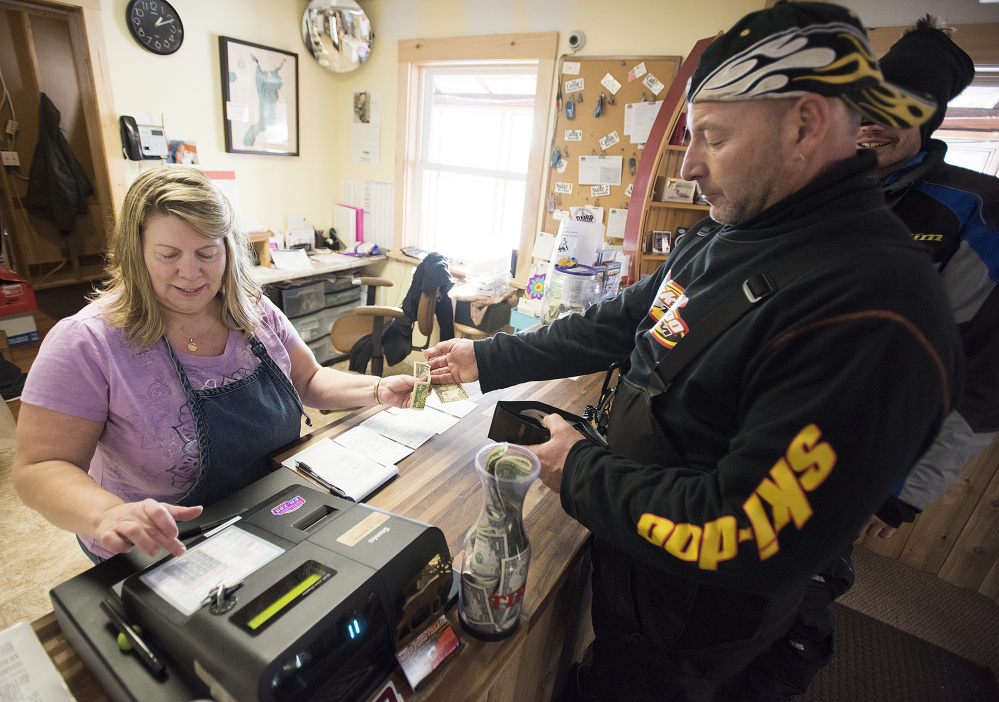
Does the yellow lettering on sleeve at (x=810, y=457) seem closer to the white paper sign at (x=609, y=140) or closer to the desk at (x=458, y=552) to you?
the desk at (x=458, y=552)

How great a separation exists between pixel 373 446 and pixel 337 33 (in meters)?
3.85

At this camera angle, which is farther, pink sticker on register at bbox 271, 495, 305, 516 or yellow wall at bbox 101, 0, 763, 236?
yellow wall at bbox 101, 0, 763, 236

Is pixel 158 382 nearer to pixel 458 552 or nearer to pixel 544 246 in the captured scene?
pixel 458 552

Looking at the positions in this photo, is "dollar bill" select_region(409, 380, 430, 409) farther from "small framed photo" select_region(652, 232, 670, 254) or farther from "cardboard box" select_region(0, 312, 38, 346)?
"cardboard box" select_region(0, 312, 38, 346)

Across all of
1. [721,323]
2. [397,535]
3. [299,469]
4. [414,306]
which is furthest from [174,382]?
[414,306]

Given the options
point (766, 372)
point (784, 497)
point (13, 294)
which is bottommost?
point (13, 294)

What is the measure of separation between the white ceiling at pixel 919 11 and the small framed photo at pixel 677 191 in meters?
1.06

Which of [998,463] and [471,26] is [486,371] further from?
[471,26]

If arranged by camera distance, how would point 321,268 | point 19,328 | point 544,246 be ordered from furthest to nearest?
point 321,268
point 544,246
point 19,328

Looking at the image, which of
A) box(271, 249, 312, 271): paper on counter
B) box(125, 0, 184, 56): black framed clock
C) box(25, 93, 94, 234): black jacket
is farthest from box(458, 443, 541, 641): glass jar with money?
box(25, 93, 94, 234): black jacket

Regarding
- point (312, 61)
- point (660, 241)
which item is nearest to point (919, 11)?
point (660, 241)

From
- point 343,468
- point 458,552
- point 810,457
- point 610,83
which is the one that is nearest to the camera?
point 810,457

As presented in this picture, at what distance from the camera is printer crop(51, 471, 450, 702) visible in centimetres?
64

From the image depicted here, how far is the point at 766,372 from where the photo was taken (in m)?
0.71
